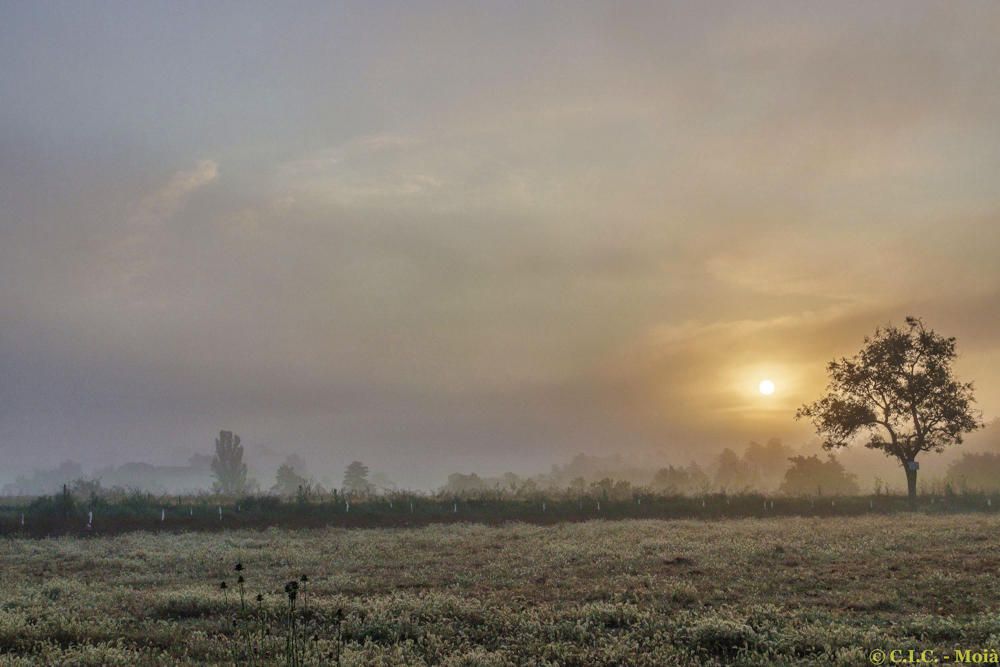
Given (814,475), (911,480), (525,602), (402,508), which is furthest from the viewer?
(814,475)

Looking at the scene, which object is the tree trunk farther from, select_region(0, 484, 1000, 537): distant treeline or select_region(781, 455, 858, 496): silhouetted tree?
select_region(781, 455, 858, 496): silhouetted tree

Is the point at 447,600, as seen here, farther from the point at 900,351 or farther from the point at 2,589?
the point at 900,351

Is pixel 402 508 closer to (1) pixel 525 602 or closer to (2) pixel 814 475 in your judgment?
(1) pixel 525 602

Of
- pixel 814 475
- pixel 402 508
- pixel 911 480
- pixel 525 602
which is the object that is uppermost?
A: pixel 525 602

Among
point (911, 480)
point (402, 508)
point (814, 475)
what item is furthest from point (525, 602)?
point (814, 475)

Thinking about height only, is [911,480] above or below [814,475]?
above

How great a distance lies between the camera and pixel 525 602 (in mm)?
18094

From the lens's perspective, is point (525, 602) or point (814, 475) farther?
point (814, 475)

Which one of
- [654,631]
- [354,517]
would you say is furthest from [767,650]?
[354,517]

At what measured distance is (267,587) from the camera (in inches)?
859

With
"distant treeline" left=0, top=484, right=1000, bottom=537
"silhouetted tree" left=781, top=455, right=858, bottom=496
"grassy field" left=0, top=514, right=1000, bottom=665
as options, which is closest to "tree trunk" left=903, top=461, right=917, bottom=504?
"distant treeline" left=0, top=484, right=1000, bottom=537

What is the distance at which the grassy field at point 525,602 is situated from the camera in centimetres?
1354

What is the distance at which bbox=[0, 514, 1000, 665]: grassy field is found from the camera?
13.5 metres

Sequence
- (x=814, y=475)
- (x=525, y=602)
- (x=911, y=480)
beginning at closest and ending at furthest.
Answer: (x=525, y=602) → (x=911, y=480) → (x=814, y=475)
